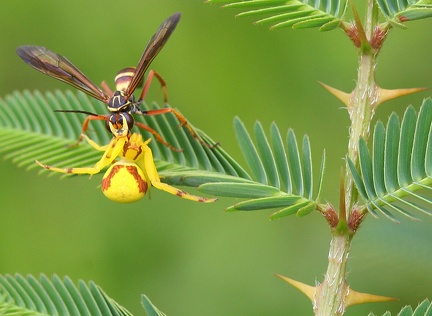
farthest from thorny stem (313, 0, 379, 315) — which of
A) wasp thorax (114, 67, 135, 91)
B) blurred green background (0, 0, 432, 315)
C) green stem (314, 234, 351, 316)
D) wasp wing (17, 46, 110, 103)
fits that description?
blurred green background (0, 0, 432, 315)

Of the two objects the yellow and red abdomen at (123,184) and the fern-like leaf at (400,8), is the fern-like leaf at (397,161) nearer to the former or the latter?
the fern-like leaf at (400,8)

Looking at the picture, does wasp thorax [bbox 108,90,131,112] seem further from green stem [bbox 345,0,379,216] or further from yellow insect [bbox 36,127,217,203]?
green stem [bbox 345,0,379,216]

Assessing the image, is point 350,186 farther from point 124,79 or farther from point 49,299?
point 124,79

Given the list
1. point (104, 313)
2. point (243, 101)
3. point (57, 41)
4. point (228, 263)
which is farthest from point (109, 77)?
point (104, 313)

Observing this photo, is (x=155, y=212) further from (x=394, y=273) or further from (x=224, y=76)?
(x=394, y=273)

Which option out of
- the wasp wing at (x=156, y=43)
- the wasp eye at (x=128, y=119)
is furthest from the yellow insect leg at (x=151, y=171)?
the wasp wing at (x=156, y=43)

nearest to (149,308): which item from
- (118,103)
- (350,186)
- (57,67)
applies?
(350,186)
